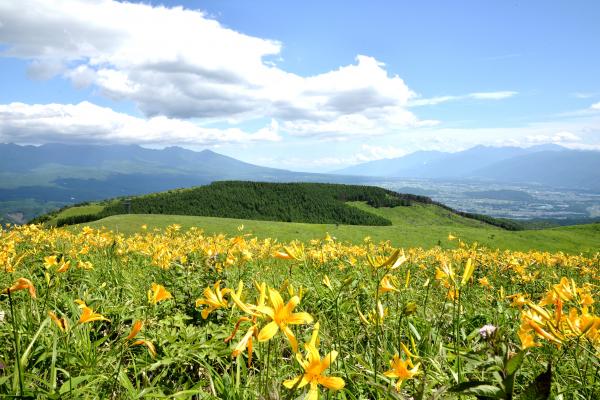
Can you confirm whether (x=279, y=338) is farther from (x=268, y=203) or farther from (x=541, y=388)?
(x=268, y=203)

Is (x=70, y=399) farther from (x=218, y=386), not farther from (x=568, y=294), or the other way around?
(x=568, y=294)

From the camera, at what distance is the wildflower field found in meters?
1.75

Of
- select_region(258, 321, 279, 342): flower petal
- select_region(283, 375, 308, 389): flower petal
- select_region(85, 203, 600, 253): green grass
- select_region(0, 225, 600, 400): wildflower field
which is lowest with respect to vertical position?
select_region(85, 203, 600, 253): green grass

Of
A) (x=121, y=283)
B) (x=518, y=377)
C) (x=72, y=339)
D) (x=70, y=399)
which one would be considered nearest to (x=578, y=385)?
(x=518, y=377)

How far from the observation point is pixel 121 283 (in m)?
5.41

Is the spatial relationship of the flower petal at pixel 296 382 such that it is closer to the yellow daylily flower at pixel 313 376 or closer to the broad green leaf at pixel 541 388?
the yellow daylily flower at pixel 313 376

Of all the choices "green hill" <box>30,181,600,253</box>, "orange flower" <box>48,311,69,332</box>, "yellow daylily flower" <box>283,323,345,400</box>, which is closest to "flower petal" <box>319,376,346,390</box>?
"yellow daylily flower" <box>283,323,345,400</box>

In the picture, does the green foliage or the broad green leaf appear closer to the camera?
the broad green leaf

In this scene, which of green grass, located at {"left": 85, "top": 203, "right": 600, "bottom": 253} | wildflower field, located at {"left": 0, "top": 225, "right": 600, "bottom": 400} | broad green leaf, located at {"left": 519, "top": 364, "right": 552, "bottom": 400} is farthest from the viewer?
green grass, located at {"left": 85, "top": 203, "right": 600, "bottom": 253}

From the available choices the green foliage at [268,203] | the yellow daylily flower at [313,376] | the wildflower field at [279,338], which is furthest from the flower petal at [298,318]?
the green foliage at [268,203]

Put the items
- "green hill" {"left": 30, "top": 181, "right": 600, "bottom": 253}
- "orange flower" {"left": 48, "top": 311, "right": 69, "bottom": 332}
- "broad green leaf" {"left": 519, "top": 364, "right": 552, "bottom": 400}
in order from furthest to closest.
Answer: "green hill" {"left": 30, "top": 181, "right": 600, "bottom": 253} → "orange flower" {"left": 48, "top": 311, "right": 69, "bottom": 332} → "broad green leaf" {"left": 519, "top": 364, "right": 552, "bottom": 400}

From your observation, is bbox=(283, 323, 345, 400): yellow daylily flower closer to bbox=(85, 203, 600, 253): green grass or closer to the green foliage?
bbox=(85, 203, 600, 253): green grass

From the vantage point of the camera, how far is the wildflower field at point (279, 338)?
1.75 m

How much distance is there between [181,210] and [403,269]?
116 meters
